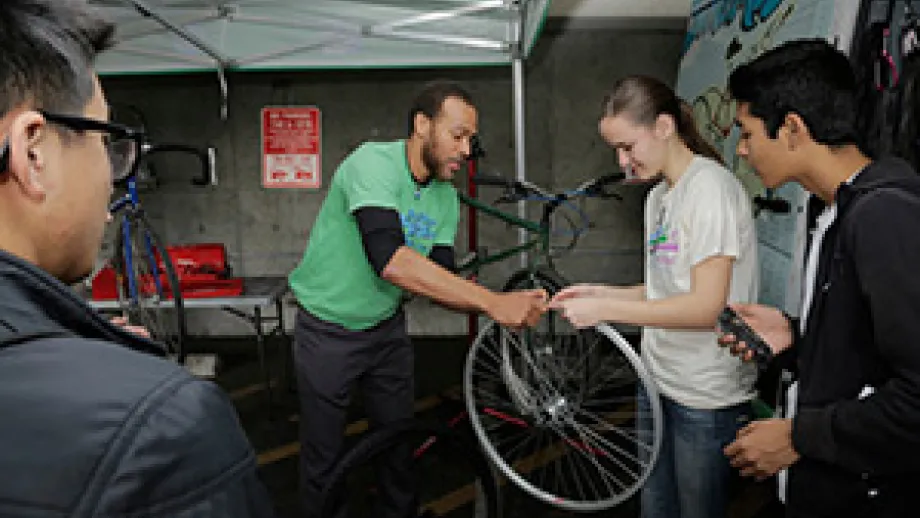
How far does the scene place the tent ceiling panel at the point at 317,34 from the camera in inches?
128

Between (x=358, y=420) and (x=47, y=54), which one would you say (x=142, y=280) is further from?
(x=47, y=54)

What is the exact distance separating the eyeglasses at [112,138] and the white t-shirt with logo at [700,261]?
133 cm

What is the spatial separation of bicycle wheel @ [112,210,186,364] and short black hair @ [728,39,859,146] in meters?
3.38

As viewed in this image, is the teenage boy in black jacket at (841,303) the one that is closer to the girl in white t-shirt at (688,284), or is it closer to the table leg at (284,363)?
the girl in white t-shirt at (688,284)

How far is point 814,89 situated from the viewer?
114cm

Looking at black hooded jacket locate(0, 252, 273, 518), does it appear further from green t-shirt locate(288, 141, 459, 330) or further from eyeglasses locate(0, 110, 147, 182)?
green t-shirt locate(288, 141, 459, 330)

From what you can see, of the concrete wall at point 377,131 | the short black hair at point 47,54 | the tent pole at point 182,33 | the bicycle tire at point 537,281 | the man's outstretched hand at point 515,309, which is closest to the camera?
the short black hair at point 47,54

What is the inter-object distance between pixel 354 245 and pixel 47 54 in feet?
4.85

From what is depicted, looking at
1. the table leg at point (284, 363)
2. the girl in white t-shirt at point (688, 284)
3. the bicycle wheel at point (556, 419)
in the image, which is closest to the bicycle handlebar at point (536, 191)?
the bicycle wheel at point (556, 419)

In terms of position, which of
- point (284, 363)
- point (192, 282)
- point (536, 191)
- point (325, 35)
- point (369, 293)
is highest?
Answer: point (325, 35)

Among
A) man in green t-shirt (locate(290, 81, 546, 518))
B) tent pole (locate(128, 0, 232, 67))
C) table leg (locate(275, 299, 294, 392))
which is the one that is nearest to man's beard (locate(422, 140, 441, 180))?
man in green t-shirt (locate(290, 81, 546, 518))

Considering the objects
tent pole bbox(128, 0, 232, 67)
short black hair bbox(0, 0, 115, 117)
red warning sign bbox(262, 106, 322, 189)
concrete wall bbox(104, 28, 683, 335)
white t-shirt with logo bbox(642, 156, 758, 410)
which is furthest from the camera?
red warning sign bbox(262, 106, 322, 189)

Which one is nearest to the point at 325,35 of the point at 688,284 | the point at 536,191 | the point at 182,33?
the point at 182,33

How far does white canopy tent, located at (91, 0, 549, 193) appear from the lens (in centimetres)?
326
